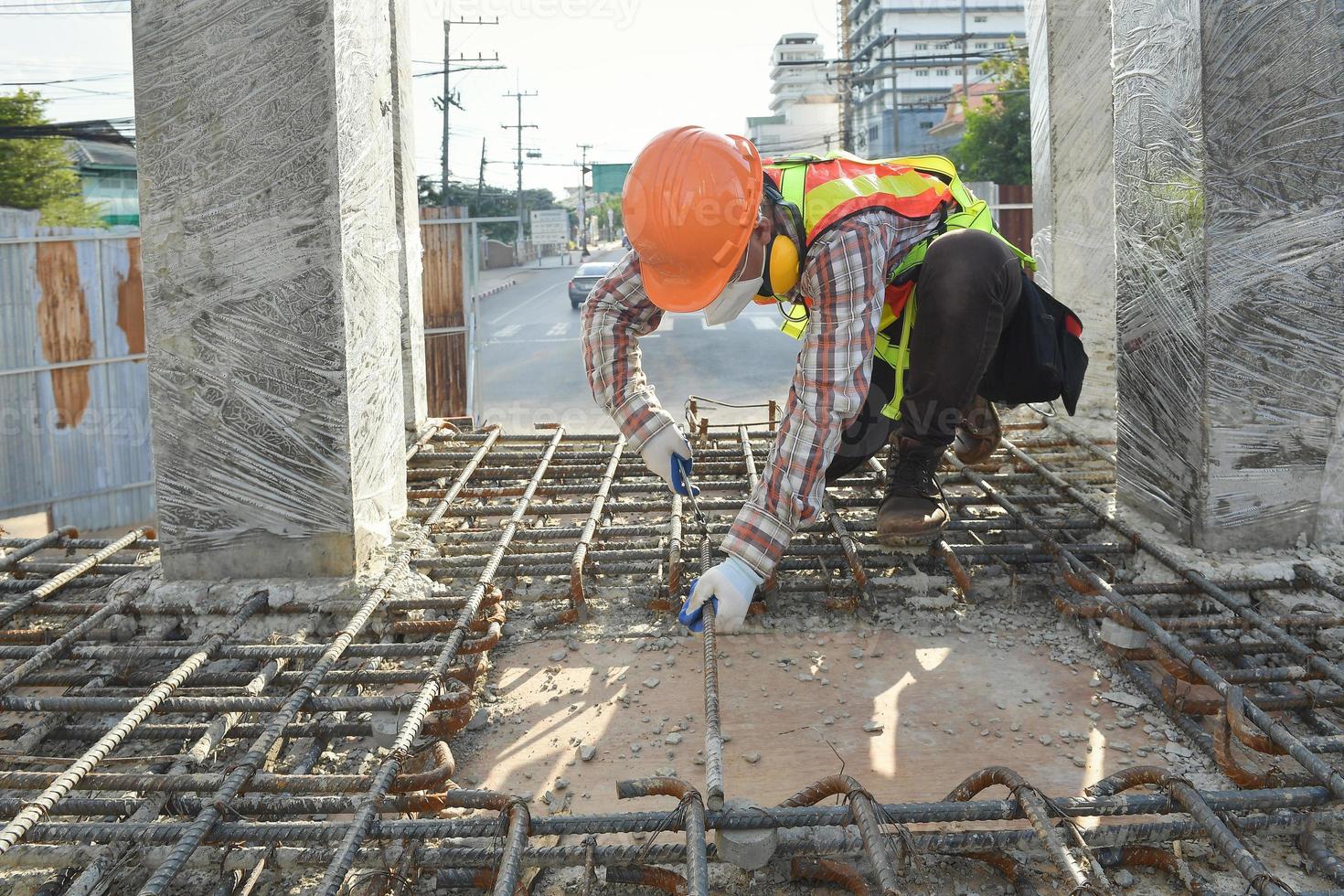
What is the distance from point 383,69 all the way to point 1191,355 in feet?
9.05

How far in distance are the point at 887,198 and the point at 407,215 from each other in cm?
316

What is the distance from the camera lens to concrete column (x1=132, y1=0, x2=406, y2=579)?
10.2 feet

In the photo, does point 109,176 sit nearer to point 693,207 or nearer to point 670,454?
point 670,454

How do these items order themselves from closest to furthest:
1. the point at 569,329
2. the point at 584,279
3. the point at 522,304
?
the point at 569,329, the point at 584,279, the point at 522,304

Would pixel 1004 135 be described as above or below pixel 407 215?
above

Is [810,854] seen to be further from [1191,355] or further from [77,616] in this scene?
[77,616]

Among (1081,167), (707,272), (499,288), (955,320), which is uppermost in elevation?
(499,288)

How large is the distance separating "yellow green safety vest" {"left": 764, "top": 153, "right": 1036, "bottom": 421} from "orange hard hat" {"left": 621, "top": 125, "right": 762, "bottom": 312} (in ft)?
0.55

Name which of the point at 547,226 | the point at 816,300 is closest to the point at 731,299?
the point at 816,300

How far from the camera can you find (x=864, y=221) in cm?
283

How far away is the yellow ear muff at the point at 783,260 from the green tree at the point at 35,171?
24716 mm

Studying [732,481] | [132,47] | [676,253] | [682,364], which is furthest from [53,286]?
[682,364]

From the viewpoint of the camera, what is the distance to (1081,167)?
18.1 feet

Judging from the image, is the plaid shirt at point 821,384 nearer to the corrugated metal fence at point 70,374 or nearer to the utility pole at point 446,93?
the corrugated metal fence at point 70,374
